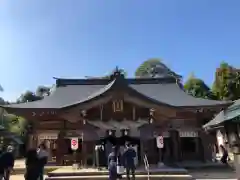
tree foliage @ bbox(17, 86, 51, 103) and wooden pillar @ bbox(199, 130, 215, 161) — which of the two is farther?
tree foliage @ bbox(17, 86, 51, 103)

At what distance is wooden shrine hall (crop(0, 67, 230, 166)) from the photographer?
55.3 ft

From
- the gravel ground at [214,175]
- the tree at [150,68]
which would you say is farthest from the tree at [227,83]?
the tree at [150,68]

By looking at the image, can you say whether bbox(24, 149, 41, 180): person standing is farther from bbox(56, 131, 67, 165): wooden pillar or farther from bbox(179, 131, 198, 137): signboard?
bbox(179, 131, 198, 137): signboard

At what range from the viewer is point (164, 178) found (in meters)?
13.5

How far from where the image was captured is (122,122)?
677 inches

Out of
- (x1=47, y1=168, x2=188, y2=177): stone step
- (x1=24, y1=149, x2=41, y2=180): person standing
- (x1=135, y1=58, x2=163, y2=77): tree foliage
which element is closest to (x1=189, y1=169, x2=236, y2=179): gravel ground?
(x1=47, y1=168, x2=188, y2=177): stone step

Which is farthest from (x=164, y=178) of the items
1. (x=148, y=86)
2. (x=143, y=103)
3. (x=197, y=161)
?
(x=148, y=86)

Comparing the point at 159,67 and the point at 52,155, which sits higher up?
the point at 159,67

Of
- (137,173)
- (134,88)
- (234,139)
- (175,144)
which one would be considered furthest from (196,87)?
(234,139)

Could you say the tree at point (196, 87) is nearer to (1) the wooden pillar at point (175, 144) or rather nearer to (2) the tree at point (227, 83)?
(2) the tree at point (227, 83)

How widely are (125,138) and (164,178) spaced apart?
16.4ft

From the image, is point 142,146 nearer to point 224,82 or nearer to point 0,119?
point 224,82

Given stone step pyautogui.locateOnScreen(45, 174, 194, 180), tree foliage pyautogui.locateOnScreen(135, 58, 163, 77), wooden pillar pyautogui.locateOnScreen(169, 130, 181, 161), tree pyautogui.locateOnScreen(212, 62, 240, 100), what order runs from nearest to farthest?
stone step pyautogui.locateOnScreen(45, 174, 194, 180)
wooden pillar pyautogui.locateOnScreen(169, 130, 181, 161)
tree pyautogui.locateOnScreen(212, 62, 240, 100)
tree foliage pyautogui.locateOnScreen(135, 58, 163, 77)

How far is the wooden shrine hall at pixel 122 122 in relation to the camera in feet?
55.3
